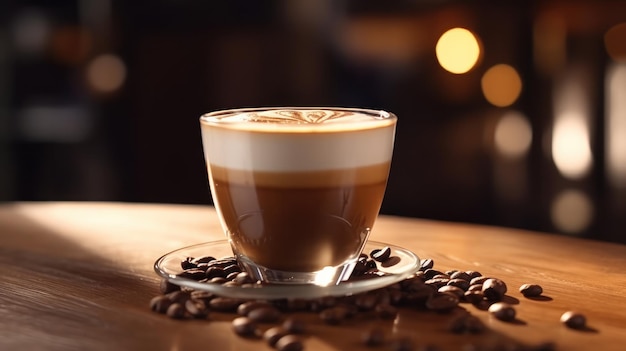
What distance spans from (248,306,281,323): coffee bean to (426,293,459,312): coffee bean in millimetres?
154

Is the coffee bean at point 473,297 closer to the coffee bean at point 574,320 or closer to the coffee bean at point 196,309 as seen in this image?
the coffee bean at point 574,320

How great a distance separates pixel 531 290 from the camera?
0.90m

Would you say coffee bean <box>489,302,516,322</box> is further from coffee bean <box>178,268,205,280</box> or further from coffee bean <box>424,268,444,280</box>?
coffee bean <box>178,268,205,280</box>

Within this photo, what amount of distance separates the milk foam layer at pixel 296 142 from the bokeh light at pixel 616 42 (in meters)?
1.71

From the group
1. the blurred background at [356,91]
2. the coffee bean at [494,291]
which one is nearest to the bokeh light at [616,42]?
the blurred background at [356,91]

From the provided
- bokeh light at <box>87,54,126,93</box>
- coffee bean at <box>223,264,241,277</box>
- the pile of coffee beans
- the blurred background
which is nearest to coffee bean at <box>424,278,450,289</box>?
the pile of coffee beans

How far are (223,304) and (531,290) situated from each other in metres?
0.32

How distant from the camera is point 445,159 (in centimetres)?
274

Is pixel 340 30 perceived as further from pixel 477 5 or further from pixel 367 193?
pixel 367 193

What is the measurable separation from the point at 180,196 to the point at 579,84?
140 cm

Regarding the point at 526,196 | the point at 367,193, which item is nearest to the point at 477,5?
the point at 526,196

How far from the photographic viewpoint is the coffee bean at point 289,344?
70cm

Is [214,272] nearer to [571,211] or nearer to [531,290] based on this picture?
[531,290]

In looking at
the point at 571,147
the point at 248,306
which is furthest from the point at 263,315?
the point at 571,147
